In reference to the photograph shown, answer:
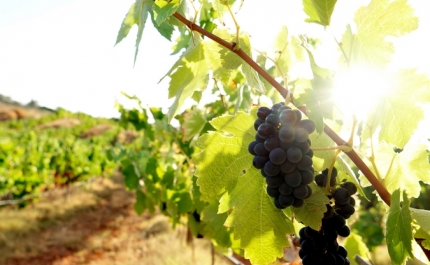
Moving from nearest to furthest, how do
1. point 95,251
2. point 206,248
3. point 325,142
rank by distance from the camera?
point 325,142 → point 206,248 → point 95,251

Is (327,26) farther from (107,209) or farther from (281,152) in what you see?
(107,209)

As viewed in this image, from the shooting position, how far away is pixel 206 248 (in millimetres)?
9789

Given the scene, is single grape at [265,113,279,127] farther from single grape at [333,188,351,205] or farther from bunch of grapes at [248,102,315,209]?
single grape at [333,188,351,205]

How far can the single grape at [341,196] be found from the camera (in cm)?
96

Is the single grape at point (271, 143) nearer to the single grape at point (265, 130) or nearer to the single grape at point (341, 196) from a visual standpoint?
the single grape at point (265, 130)

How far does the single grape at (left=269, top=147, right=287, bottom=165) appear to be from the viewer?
32.8 inches

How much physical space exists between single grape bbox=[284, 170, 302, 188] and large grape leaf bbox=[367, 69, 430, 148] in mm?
252

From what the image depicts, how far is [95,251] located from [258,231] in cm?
1113

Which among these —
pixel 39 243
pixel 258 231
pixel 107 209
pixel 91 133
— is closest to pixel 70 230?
pixel 39 243

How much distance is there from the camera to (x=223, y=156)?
3.26ft

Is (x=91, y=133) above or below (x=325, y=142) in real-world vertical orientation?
above

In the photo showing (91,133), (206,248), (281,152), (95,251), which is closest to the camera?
(281,152)

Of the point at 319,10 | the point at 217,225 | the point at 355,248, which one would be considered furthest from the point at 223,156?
the point at 217,225

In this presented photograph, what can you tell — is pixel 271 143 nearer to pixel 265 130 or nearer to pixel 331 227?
pixel 265 130
